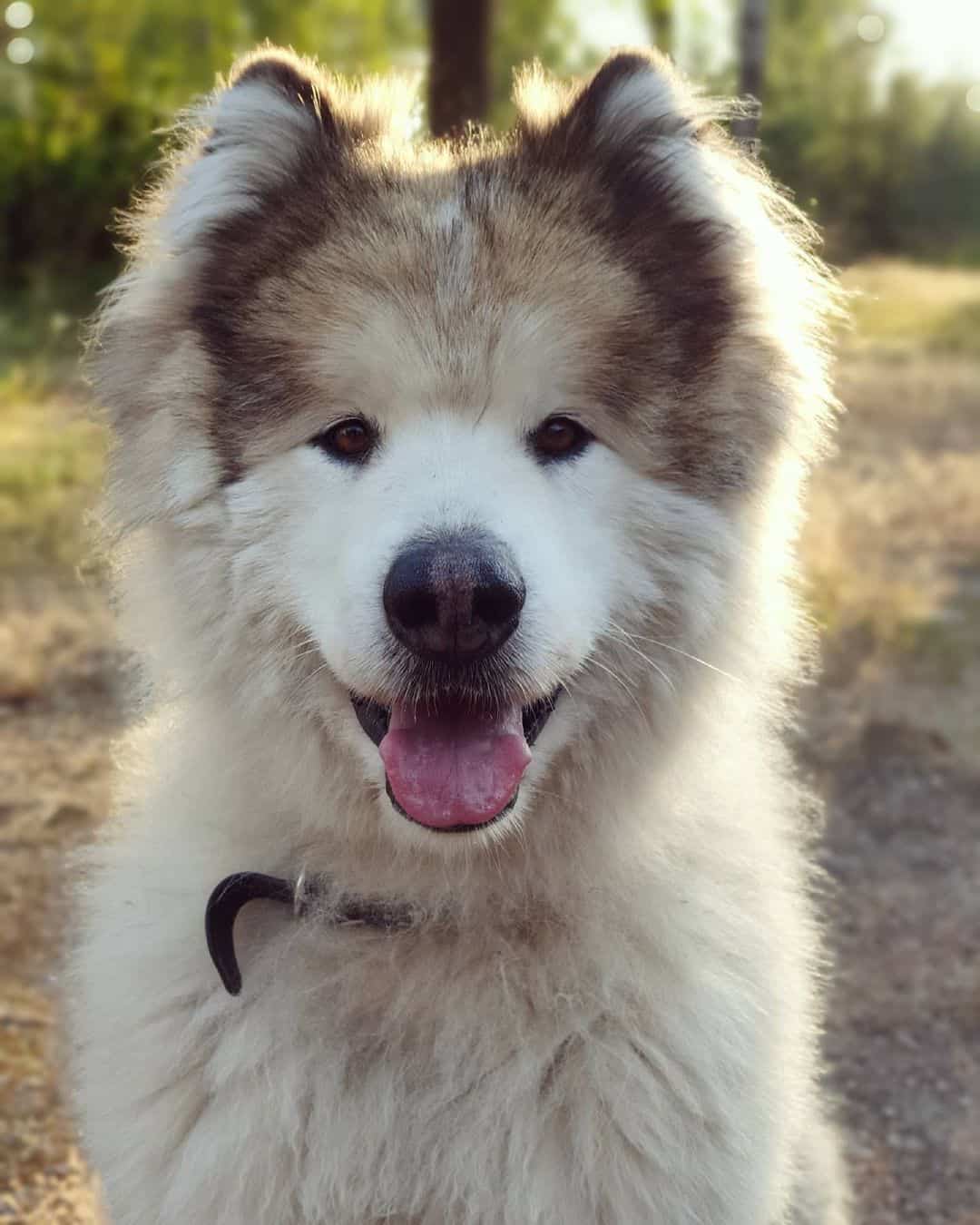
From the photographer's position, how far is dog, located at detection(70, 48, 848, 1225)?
2.39 meters

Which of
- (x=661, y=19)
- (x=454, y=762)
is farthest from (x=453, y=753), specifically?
(x=661, y=19)

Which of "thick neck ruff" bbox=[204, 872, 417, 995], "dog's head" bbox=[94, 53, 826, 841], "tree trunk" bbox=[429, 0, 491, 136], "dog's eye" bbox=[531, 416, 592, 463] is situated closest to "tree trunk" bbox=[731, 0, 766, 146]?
"tree trunk" bbox=[429, 0, 491, 136]

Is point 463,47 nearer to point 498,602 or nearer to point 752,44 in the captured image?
point 752,44

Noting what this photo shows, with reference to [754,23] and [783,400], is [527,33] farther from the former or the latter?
[783,400]

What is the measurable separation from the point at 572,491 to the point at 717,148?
83 centimetres

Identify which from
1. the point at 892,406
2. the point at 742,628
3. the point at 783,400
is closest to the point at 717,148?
the point at 783,400

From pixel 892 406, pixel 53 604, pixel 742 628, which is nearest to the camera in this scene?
pixel 742 628

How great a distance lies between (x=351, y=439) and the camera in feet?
8.25

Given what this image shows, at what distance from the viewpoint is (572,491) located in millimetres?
2498

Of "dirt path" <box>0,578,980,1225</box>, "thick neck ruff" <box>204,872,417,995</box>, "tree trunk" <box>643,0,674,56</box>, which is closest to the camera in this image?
"thick neck ruff" <box>204,872,417,995</box>

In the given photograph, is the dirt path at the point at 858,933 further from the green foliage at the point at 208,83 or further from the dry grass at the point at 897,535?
the green foliage at the point at 208,83

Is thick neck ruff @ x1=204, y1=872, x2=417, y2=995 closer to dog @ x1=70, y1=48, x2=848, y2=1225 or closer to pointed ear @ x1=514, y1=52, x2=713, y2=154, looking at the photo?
dog @ x1=70, y1=48, x2=848, y2=1225

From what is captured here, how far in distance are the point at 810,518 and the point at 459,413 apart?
6221mm

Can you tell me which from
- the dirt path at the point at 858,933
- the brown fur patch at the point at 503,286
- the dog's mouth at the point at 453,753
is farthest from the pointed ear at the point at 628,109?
the dirt path at the point at 858,933
